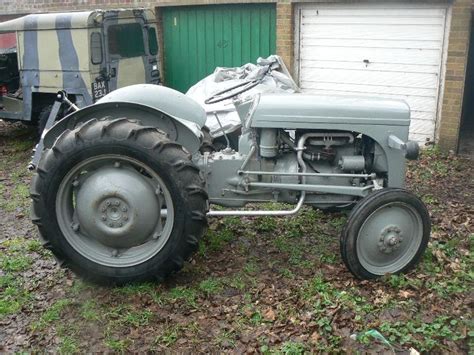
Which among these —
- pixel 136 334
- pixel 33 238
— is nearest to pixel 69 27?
pixel 33 238

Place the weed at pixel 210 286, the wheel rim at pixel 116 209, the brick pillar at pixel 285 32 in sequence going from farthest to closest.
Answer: the brick pillar at pixel 285 32, the weed at pixel 210 286, the wheel rim at pixel 116 209

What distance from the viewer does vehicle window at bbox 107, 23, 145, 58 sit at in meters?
8.28

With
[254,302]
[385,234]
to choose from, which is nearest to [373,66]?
[385,234]

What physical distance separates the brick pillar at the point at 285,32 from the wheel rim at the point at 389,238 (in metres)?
5.15

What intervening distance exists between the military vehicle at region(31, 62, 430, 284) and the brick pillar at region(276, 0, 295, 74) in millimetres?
4525

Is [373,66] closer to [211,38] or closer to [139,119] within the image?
[211,38]

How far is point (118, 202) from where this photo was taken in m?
3.86

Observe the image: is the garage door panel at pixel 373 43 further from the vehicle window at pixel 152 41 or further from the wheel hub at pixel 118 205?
the wheel hub at pixel 118 205

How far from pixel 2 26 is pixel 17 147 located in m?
1.89

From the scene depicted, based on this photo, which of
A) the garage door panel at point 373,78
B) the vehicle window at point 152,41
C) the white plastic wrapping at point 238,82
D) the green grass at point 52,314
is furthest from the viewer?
the vehicle window at point 152,41

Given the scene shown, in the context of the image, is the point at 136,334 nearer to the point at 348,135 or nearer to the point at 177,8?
the point at 348,135

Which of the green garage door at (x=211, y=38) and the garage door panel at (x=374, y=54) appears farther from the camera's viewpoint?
the green garage door at (x=211, y=38)

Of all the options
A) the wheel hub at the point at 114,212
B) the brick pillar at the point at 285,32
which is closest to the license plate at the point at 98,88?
the brick pillar at the point at 285,32

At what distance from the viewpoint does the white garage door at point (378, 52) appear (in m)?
7.61
